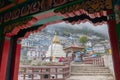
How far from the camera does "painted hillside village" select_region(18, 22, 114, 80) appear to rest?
751cm

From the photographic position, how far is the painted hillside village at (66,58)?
24.6ft

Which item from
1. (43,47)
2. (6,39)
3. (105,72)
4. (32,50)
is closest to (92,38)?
(43,47)

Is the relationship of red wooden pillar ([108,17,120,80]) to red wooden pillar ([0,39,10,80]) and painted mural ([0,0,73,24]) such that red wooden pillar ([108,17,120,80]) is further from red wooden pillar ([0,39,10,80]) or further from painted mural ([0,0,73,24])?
red wooden pillar ([0,39,10,80])

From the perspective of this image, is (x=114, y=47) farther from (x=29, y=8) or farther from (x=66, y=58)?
(x=66, y=58)

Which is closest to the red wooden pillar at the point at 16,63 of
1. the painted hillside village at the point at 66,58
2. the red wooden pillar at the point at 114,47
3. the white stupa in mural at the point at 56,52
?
the painted hillside village at the point at 66,58

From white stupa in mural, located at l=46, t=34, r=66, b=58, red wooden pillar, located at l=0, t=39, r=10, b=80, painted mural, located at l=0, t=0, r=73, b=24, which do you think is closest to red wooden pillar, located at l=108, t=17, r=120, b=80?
painted mural, located at l=0, t=0, r=73, b=24

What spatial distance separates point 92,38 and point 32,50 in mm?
10646

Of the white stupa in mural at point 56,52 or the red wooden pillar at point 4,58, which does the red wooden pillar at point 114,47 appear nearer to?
the red wooden pillar at point 4,58

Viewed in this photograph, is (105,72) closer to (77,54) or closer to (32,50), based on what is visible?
(77,54)

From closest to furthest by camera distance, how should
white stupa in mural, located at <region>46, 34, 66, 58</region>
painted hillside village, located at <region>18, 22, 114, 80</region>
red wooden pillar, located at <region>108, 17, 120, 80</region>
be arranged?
red wooden pillar, located at <region>108, 17, 120, 80</region> → painted hillside village, located at <region>18, 22, 114, 80</region> → white stupa in mural, located at <region>46, 34, 66, 58</region>

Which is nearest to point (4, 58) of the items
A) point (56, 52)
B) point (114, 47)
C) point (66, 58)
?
point (114, 47)

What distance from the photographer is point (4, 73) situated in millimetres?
2793

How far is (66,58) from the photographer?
10844mm

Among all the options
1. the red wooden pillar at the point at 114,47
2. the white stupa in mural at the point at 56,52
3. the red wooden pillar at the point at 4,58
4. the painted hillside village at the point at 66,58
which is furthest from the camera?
the white stupa in mural at the point at 56,52
